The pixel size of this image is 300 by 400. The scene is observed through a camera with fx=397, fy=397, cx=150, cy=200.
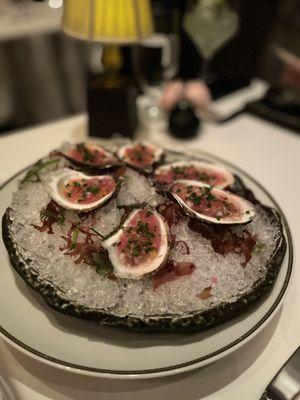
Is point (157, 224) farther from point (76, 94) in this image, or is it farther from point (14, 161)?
point (76, 94)

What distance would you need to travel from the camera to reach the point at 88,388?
0.84 m

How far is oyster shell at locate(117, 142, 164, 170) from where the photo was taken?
1.29 meters

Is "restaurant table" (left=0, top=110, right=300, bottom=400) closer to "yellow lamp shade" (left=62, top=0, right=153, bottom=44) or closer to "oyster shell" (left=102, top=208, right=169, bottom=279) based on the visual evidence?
"oyster shell" (left=102, top=208, right=169, bottom=279)

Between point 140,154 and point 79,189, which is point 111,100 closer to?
point 140,154

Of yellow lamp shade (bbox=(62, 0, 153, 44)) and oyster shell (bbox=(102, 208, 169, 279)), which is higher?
yellow lamp shade (bbox=(62, 0, 153, 44))

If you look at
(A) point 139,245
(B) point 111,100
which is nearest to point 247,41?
(B) point 111,100

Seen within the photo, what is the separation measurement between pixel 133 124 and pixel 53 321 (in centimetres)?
106

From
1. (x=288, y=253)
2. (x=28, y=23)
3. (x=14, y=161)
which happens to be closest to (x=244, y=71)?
(x=28, y=23)

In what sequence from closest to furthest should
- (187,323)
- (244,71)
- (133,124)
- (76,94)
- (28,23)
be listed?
(187,323) → (133,124) → (28,23) → (244,71) → (76,94)

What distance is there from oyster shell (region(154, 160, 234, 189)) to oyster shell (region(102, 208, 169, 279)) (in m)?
0.21

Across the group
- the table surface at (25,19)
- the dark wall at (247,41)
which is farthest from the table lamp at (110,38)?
the table surface at (25,19)

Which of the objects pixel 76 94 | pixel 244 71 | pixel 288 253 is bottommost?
pixel 76 94

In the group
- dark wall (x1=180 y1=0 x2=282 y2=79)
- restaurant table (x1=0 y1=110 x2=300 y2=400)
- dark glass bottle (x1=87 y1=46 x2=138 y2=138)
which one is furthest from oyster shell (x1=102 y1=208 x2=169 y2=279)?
dark wall (x1=180 y1=0 x2=282 y2=79)

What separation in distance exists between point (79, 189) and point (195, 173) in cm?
38
